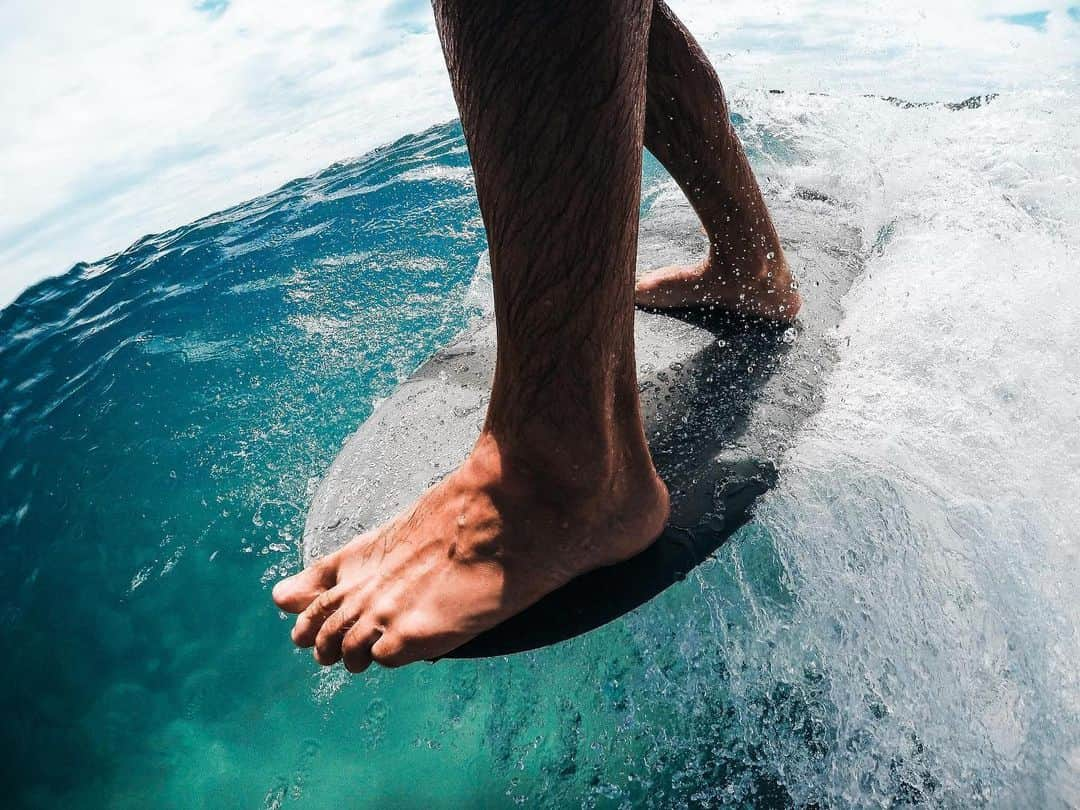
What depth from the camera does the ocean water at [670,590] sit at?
5.07 ft

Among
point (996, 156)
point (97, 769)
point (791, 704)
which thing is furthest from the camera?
point (996, 156)

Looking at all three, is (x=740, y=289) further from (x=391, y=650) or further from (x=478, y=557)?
(x=391, y=650)

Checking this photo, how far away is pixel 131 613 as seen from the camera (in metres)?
2.69

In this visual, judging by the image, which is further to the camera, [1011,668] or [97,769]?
[97,769]

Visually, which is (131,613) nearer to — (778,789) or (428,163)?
(778,789)

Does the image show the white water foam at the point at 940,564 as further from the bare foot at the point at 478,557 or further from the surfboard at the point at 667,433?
the bare foot at the point at 478,557

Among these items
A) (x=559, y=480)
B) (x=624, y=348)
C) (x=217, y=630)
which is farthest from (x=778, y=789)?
(x=217, y=630)

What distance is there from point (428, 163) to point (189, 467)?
458 cm

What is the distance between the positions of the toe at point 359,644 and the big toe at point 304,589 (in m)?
0.21

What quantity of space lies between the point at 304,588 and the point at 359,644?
272 millimetres

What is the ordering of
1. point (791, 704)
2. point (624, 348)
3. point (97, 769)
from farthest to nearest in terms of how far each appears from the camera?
point (97, 769)
point (791, 704)
point (624, 348)

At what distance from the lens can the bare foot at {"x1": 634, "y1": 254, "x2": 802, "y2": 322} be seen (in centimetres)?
192

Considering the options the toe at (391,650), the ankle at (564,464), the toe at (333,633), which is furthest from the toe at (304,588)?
the ankle at (564,464)

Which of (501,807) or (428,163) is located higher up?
(428,163)
